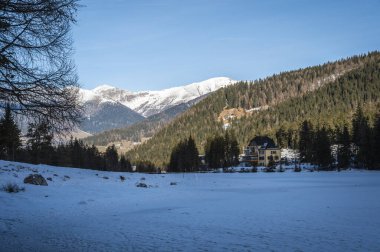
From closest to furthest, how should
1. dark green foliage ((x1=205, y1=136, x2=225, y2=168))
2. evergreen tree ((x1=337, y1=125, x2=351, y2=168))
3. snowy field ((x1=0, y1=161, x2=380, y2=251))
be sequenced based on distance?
snowy field ((x1=0, y1=161, x2=380, y2=251)), evergreen tree ((x1=337, y1=125, x2=351, y2=168)), dark green foliage ((x1=205, y1=136, x2=225, y2=168))

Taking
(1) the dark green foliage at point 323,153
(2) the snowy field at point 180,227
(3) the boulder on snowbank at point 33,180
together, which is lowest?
(2) the snowy field at point 180,227

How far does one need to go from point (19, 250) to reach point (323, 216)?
11.9 meters

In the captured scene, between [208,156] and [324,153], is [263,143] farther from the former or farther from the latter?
[324,153]

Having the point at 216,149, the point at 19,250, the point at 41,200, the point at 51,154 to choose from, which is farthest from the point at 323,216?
the point at 216,149

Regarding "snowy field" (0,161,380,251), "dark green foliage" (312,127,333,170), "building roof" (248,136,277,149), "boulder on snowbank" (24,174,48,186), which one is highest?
"building roof" (248,136,277,149)

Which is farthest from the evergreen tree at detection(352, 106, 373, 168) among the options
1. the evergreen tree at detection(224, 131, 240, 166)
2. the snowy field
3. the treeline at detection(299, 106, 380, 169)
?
the snowy field

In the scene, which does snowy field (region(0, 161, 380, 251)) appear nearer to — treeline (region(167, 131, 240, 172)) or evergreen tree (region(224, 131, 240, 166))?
treeline (region(167, 131, 240, 172))

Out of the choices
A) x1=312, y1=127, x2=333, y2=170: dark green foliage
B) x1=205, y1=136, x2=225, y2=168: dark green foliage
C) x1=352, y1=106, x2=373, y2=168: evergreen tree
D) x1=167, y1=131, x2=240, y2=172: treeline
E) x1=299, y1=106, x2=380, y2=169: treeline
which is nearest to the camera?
x1=299, y1=106, x2=380, y2=169: treeline

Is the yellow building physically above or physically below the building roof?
below

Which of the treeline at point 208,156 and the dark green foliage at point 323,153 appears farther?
the treeline at point 208,156

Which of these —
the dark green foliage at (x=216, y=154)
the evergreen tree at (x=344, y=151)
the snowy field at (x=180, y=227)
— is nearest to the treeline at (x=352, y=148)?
the evergreen tree at (x=344, y=151)

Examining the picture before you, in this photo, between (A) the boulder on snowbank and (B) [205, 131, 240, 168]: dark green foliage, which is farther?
(B) [205, 131, 240, 168]: dark green foliage

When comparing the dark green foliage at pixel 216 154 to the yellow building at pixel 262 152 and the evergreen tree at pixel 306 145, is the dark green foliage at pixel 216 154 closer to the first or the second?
the yellow building at pixel 262 152

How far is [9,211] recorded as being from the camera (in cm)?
1430
